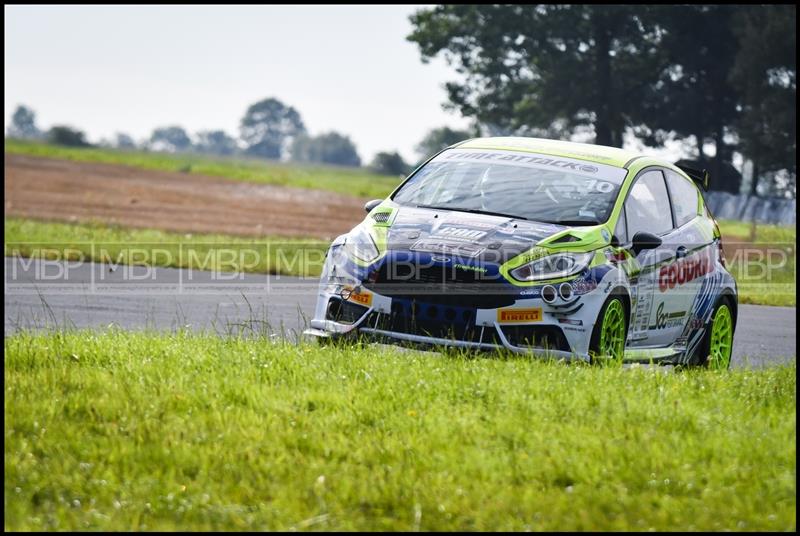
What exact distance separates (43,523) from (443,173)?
555cm

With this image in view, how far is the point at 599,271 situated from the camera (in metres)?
8.43

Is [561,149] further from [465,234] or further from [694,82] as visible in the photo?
[694,82]

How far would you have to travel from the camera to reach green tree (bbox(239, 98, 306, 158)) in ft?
641

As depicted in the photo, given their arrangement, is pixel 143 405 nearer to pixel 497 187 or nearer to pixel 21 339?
pixel 21 339

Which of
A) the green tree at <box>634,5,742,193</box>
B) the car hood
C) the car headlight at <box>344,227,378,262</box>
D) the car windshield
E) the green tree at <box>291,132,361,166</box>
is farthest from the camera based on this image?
the green tree at <box>291,132,361,166</box>

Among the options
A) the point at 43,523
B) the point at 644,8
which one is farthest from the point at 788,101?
the point at 43,523

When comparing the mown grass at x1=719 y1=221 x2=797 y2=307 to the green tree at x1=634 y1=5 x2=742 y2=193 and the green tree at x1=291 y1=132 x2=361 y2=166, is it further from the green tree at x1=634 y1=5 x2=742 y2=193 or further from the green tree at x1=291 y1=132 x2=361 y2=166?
the green tree at x1=291 y1=132 x2=361 y2=166

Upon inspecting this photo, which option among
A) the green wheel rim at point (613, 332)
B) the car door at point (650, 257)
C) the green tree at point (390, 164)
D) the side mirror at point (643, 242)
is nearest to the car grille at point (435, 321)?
the green wheel rim at point (613, 332)

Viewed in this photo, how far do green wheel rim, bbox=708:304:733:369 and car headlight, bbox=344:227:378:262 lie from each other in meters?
3.05

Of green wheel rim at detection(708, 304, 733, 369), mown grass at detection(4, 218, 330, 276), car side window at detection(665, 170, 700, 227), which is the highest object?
car side window at detection(665, 170, 700, 227)

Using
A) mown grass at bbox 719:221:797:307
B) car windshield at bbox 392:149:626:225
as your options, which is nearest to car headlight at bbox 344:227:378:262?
car windshield at bbox 392:149:626:225

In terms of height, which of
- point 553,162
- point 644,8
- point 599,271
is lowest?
point 599,271

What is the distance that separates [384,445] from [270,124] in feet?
635

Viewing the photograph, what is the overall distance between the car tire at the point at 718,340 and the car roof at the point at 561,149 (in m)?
1.43
